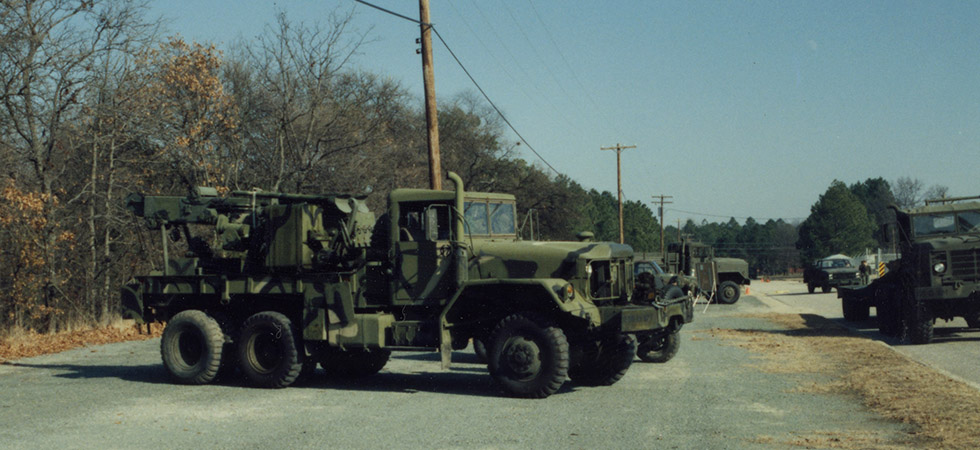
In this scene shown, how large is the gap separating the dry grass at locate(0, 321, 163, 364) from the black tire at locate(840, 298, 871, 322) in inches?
647

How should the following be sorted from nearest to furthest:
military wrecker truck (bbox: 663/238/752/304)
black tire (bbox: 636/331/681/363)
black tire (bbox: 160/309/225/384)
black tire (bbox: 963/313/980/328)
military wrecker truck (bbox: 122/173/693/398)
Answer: military wrecker truck (bbox: 122/173/693/398), black tire (bbox: 160/309/225/384), black tire (bbox: 636/331/681/363), black tire (bbox: 963/313/980/328), military wrecker truck (bbox: 663/238/752/304)

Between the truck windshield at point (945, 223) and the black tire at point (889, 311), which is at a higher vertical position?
the truck windshield at point (945, 223)

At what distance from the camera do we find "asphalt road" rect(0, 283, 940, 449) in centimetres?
827

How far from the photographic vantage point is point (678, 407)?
995 cm

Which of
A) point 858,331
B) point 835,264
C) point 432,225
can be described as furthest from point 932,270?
point 835,264

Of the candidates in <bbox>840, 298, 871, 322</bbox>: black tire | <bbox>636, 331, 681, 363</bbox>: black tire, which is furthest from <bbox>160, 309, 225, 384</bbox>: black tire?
<bbox>840, 298, 871, 322</bbox>: black tire

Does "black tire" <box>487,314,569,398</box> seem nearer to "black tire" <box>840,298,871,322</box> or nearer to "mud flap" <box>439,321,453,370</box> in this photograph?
"mud flap" <box>439,321,453,370</box>

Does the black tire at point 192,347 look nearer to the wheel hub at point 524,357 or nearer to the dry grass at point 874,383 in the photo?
the wheel hub at point 524,357

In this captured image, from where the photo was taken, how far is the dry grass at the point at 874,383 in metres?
7.90

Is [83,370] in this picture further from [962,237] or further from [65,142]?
[962,237]

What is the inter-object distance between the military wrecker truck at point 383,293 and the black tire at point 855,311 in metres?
12.4

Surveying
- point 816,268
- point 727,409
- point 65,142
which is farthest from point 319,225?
point 816,268

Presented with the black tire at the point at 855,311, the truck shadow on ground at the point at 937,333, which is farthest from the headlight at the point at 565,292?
the black tire at the point at 855,311

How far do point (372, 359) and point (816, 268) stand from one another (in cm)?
3895
